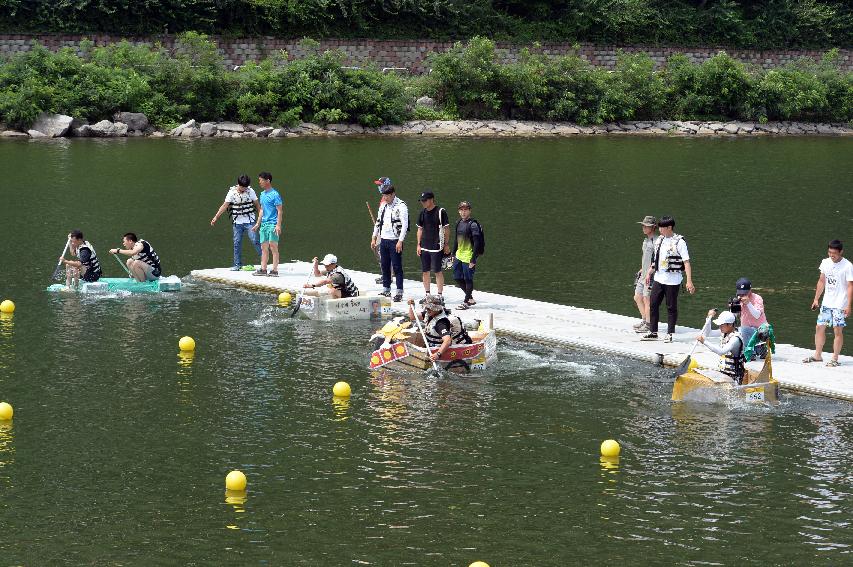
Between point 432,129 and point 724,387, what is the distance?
177 feet

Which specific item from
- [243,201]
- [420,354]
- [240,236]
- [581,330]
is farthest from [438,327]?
[240,236]

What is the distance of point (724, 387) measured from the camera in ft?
69.0

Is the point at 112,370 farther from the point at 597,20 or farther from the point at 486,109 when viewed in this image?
the point at 597,20

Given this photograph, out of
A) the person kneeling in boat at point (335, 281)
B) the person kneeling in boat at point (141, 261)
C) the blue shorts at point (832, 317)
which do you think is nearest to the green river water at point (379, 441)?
the person kneeling in boat at point (335, 281)

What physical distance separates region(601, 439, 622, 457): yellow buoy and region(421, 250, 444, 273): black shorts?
9.13 m

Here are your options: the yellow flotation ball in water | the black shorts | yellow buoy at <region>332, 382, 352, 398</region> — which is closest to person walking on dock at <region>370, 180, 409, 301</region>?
the black shorts

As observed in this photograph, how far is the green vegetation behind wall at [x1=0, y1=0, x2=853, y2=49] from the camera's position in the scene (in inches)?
3012

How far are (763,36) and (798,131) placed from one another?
13759 mm

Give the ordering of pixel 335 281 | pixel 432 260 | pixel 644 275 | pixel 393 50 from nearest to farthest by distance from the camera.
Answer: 1. pixel 644 275
2. pixel 335 281
3. pixel 432 260
4. pixel 393 50

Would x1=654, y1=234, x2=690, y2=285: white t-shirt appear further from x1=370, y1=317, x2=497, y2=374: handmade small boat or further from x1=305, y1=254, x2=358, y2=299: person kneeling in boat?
x1=305, y1=254, x2=358, y2=299: person kneeling in boat

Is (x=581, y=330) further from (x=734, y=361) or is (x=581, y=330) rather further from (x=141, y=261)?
(x=141, y=261)

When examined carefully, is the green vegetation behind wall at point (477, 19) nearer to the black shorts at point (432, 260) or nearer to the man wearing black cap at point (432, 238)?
the man wearing black cap at point (432, 238)

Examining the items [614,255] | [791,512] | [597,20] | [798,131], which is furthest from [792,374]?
[597,20]

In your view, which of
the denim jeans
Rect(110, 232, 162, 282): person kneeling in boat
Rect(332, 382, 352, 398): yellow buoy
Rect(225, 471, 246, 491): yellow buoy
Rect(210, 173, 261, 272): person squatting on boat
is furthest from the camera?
the denim jeans
